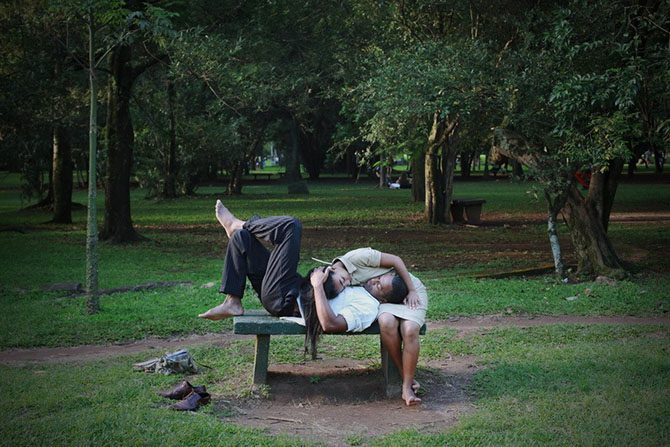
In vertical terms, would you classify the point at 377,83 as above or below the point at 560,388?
above

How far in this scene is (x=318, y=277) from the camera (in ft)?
22.6

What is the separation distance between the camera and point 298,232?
712cm

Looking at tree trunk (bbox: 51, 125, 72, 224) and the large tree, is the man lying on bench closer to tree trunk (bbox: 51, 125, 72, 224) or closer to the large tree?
the large tree

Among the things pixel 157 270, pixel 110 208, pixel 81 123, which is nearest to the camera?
pixel 157 270

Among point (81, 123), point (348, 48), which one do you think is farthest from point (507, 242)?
point (81, 123)

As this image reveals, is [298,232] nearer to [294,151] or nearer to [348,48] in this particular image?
[348,48]

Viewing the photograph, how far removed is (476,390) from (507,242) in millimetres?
13250

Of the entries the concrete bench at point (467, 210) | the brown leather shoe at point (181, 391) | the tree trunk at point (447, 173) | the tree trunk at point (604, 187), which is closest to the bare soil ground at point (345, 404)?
the brown leather shoe at point (181, 391)

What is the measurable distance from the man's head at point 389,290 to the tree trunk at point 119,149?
1356 cm

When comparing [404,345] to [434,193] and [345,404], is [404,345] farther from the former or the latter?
[434,193]

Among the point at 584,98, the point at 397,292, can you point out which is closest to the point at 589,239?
the point at 584,98

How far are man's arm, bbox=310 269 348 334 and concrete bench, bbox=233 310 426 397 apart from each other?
12 cm

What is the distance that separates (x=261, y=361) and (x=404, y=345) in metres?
1.22

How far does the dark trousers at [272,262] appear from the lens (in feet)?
23.3
